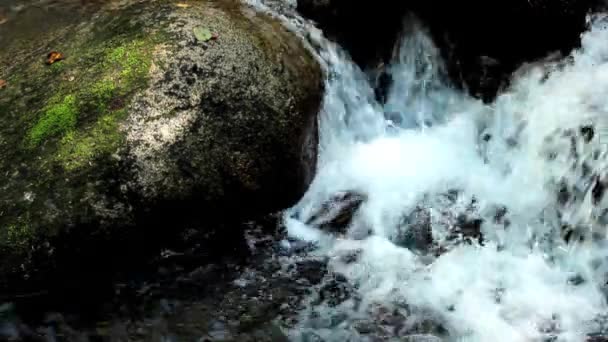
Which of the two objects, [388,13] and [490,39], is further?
[388,13]

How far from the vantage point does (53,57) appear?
582cm

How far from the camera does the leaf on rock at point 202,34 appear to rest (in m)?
5.63

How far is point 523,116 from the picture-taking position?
6105mm

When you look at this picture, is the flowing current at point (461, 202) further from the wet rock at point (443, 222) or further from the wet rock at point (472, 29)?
the wet rock at point (472, 29)

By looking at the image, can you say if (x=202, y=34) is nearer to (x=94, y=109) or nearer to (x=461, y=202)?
(x=94, y=109)

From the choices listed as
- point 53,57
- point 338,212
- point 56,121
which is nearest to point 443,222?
point 338,212

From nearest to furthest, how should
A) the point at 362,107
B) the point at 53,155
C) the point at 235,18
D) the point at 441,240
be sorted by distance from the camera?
the point at 53,155 < the point at 441,240 < the point at 235,18 < the point at 362,107

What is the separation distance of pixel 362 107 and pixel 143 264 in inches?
111

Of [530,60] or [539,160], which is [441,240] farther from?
[530,60]

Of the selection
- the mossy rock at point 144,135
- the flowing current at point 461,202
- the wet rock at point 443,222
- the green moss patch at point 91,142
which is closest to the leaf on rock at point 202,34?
the mossy rock at point 144,135

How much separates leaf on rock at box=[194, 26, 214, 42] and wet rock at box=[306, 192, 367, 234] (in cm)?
183

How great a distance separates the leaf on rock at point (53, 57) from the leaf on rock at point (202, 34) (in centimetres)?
127

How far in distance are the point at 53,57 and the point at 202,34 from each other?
1391mm

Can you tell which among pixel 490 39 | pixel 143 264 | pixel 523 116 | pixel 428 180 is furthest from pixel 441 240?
pixel 143 264
